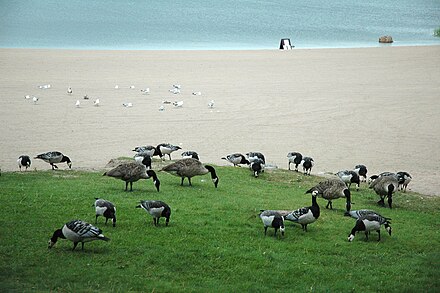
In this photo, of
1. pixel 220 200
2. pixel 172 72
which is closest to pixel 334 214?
pixel 220 200

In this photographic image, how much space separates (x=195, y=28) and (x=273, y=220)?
9155 centimetres

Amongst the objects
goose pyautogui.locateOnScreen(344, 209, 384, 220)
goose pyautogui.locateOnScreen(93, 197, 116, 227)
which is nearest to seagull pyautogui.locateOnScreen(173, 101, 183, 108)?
goose pyautogui.locateOnScreen(344, 209, 384, 220)

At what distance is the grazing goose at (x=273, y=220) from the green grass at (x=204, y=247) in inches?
9.1

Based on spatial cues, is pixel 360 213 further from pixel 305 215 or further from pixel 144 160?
pixel 144 160

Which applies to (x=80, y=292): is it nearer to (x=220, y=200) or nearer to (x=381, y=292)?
(x=381, y=292)

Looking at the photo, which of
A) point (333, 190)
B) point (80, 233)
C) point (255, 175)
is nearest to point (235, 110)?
point (255, 175)

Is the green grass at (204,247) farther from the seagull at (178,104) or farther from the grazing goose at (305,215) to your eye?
the seagull at (178,104)

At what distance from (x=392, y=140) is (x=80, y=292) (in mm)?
20046

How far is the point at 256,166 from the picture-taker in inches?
731

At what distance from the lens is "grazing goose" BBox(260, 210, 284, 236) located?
1225 cm

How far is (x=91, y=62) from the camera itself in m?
50.9

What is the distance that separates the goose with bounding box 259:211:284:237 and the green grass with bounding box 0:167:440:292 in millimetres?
228

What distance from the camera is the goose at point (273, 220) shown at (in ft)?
40.2

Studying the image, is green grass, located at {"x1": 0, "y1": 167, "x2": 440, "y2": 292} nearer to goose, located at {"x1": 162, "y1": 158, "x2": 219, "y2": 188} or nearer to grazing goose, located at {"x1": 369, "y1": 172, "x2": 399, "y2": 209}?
grazing goose, located at {"x1": 369, "y1": 172, "x2": 399, "y2": 209}
